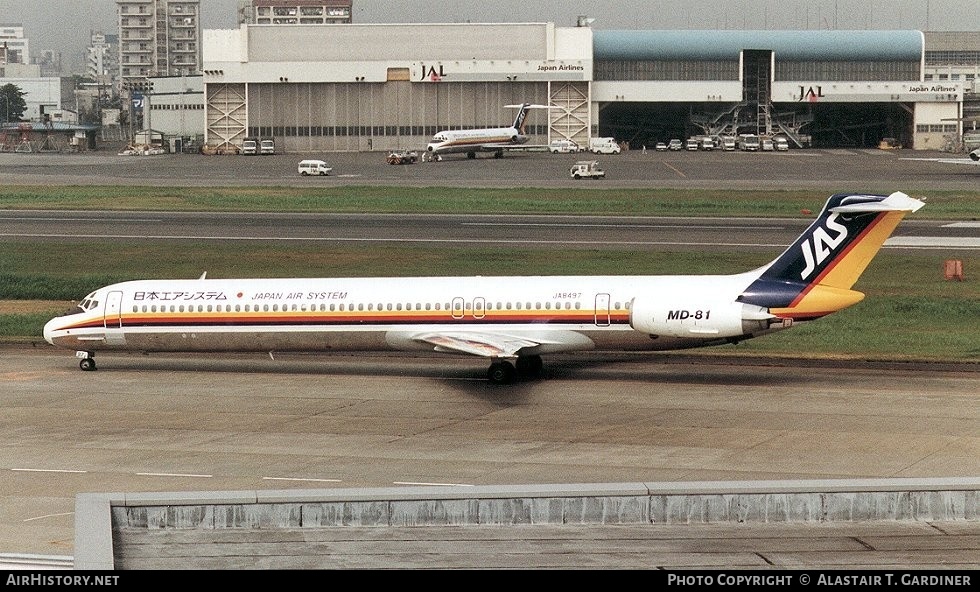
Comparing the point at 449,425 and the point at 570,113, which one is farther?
the point at 570,113

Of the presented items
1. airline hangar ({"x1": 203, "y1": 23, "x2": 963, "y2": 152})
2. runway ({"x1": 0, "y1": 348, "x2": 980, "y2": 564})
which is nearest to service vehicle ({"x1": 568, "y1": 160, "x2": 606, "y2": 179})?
airline hangar ({"x1": 203, "y1": 23, "x2": 963, "y2": 152})

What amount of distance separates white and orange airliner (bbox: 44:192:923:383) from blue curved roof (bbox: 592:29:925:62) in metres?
125

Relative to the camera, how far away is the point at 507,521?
1758 cm

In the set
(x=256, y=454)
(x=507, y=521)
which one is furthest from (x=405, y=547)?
(x=256, y=454)

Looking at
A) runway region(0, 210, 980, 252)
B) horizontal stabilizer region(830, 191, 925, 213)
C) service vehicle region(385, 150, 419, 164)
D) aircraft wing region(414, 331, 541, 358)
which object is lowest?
aircraft wing region(414, 331, 541, 358)

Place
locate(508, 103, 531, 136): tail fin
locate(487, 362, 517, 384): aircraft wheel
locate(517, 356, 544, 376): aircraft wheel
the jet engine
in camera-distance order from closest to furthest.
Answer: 1. the jet engine
2. locate(487, 362, 517, 384): aircraft wheel
3. locate(517, 356, 544, 376): aircraft wheel
4. locate(508, 103, 531, 136): tail fin

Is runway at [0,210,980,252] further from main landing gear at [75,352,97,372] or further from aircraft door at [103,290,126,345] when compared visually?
aircraft door at [103,290,126,345]

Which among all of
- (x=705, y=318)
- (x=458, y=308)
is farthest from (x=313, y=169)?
(x=705, y=318)

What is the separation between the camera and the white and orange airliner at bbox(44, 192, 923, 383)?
37.8m

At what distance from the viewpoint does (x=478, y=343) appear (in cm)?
3953

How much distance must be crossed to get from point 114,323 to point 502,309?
41.1ft

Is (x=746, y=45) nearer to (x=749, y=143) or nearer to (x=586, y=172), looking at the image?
(x=749, y=143)
